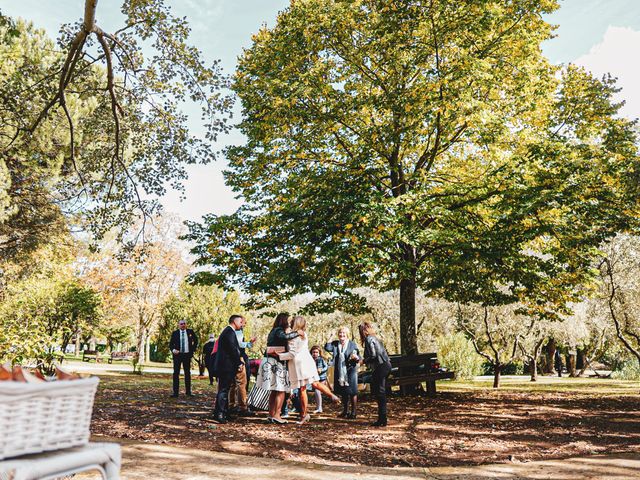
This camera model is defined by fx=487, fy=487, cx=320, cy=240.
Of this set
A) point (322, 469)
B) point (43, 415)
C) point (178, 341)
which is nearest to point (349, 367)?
point (322, 469)

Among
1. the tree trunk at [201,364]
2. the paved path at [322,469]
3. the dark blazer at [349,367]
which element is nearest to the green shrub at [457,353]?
the tree trunk at [201,364]

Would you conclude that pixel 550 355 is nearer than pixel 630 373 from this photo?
No

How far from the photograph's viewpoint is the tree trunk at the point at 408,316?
15812 millimetres

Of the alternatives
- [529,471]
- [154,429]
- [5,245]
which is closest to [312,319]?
[5,245]

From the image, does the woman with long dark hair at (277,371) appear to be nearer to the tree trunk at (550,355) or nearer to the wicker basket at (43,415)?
the wicker basket at (43,415)

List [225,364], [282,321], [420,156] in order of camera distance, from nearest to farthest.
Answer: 1. [225,364]
2. [282,321]
3. [420,156]

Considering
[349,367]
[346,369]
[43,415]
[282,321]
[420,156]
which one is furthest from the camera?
[420,156]

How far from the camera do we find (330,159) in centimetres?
1591

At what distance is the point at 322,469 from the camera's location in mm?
5637

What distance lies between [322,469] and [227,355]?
4453 millimetres

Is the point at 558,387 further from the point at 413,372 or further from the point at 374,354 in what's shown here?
the point at 374,354

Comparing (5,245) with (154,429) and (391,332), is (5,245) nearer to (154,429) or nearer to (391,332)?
(154,429)

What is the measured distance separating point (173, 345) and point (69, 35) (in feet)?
26.7

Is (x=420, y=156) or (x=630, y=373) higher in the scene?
(x=420, y=156)
